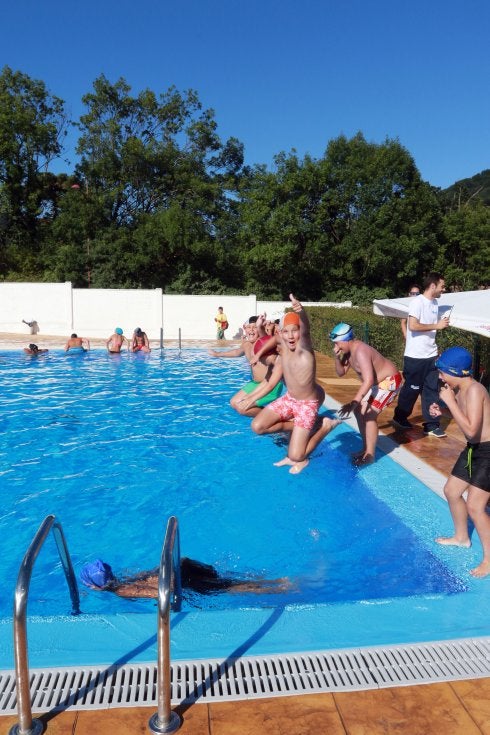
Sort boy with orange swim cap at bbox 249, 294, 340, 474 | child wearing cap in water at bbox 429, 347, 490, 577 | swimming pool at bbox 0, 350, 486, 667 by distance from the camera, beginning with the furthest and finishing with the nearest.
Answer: boy with orange swim cap at bbox 249, 294, 340, 474
child wearing cap in water at bbox 429, 347, 490, 577
swimming pool at bbox 0, 350, 486, 667

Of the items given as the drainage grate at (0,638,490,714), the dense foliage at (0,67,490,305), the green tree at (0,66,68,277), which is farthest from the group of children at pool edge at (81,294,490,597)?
the green tree at (0,66,68,277)

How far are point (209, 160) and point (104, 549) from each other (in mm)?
32354

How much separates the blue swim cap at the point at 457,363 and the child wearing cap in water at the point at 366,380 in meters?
2.22

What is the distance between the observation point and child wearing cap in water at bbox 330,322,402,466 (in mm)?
6117

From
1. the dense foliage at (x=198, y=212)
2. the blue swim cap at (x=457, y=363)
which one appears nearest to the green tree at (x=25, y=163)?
the dense foliage at (x=198, y=212)

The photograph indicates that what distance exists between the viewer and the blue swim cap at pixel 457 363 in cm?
373

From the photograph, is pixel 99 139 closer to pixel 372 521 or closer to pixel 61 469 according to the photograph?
pixel 61 469

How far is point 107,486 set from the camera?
683 cm

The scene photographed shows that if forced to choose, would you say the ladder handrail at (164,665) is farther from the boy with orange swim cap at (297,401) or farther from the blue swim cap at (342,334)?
the blue swim cap at (342,334)

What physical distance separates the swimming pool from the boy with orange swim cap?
0.36m

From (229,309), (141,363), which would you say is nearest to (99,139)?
(229,309)

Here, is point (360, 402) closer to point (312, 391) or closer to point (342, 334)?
point (312, 391)

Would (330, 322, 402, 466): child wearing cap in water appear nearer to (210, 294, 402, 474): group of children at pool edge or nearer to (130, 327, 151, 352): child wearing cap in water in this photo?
(210, 294, 402, 474): group of children at pool edge

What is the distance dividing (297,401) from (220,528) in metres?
1.76
